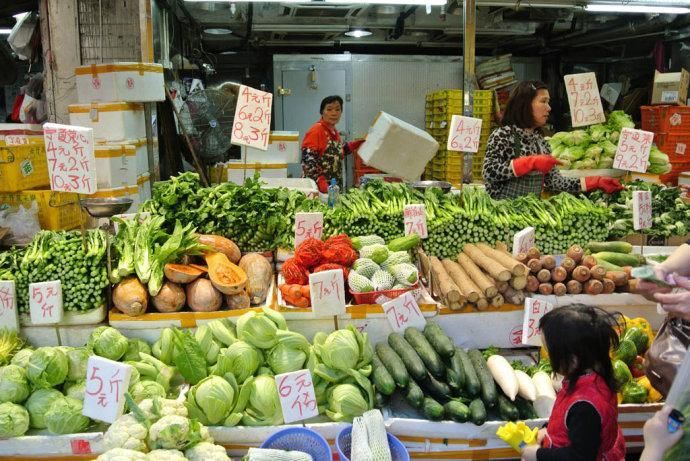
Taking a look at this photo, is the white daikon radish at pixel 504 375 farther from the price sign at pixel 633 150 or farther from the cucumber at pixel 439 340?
the price sign at pixel 633 150

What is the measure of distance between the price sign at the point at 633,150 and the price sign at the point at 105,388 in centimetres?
368

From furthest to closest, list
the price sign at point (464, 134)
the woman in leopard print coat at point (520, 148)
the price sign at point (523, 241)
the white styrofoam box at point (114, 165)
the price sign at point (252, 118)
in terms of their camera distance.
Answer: the white styrofoam box at point (114, 165)
the woman in leopard print coat at point (520, 148)
the price sign at point (252, 118)
the price sign at point (464, 134)
the price sign at point (523, 241)

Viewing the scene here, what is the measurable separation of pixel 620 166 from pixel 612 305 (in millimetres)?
1406

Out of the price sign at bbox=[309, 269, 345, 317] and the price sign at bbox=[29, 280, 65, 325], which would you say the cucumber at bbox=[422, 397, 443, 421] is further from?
the price sign at bbox=[29, 280, 65, 325]

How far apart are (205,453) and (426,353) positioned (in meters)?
1.15

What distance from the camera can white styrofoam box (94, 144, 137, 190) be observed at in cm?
571

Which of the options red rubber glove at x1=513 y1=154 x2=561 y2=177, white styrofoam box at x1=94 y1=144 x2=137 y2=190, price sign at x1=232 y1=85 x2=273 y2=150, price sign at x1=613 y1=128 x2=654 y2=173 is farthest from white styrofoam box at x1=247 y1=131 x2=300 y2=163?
price sign at x1=613 y1=128 x2=654 y2=173

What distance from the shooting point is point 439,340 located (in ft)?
10.00

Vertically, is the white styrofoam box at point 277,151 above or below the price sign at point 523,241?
above

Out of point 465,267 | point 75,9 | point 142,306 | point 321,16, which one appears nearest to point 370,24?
point 321,16

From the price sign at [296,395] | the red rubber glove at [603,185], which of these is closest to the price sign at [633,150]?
the red rubber glove at [603,185]

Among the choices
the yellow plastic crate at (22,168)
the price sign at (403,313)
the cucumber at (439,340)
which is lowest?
the cucumber at (439,340)

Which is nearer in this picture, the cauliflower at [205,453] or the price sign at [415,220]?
the cauliflower at [205,453]

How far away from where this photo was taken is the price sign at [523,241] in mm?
3576
